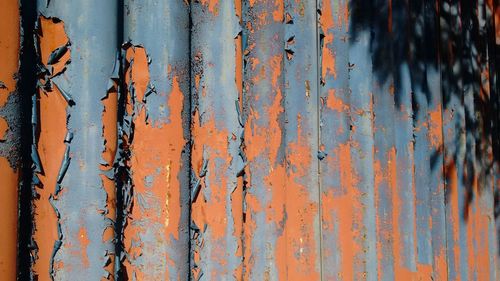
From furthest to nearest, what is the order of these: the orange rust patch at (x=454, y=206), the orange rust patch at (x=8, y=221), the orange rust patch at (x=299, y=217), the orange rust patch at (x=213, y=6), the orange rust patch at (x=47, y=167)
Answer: the orange rust patch at (x=454, y=206)
the orange rust patch at (x=299, y=217)
the orange rust patch at (x=213, y=6)
the orange rust patch at (x=47, y=167)
the orange rust patch at (x=8, y=221)

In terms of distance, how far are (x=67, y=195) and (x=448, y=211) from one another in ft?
6.09

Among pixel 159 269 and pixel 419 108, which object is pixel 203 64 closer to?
pixel 159 269

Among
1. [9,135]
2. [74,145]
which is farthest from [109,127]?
[9,135]

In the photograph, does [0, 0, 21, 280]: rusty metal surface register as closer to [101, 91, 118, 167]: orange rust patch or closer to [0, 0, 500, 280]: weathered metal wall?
[0, 0, 500, 280]: weathered metal wall

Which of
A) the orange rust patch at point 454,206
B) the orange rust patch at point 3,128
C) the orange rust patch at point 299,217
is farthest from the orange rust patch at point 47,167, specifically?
the orange rust patch at point 454,206

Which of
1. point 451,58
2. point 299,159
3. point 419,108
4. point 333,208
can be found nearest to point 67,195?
point 299,159

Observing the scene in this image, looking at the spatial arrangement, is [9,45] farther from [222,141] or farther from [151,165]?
[222,141]

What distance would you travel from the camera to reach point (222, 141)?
1.52 meters

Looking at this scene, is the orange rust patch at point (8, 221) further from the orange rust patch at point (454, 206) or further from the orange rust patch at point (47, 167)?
the orange rust patch at point (454, 206)

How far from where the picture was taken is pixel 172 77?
56.5 inches

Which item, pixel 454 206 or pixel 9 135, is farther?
pixel 454 206

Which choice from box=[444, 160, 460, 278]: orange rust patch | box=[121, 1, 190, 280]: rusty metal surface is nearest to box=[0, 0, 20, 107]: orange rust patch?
box=[121, 1, 190, 280]: rusty metal surface

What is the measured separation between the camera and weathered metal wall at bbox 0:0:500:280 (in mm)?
1245

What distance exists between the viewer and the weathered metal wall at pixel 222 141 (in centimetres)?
125
